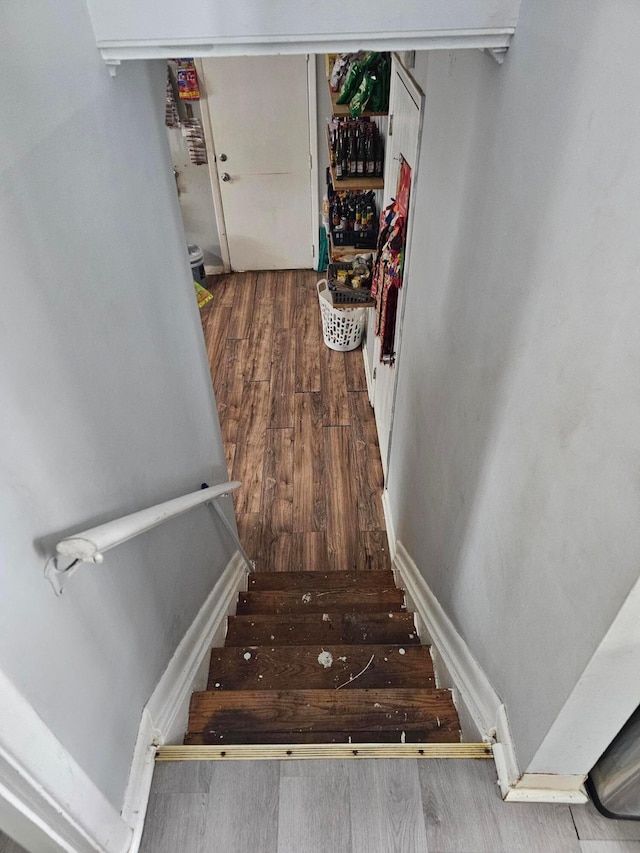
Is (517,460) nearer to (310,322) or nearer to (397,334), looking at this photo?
(397,334)

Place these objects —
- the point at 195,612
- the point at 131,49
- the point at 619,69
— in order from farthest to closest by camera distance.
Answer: the point at 195,612 < the point at 131,49 < the point at 619,69

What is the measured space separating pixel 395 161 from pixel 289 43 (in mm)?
1841

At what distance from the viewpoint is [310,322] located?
505 centimetres

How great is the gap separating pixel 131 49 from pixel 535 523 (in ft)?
4.16

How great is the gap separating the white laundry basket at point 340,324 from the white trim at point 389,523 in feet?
4.81

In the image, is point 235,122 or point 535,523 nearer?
point 535,523

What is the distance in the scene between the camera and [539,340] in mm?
1167

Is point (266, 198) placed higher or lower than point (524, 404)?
lower

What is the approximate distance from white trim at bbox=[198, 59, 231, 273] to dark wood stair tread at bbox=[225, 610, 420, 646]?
3951 mm

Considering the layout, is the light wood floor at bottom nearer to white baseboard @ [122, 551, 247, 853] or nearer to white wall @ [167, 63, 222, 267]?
white baseboard @ [122, 551, 247, 853]

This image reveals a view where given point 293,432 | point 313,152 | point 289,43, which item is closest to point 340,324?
point 293,432

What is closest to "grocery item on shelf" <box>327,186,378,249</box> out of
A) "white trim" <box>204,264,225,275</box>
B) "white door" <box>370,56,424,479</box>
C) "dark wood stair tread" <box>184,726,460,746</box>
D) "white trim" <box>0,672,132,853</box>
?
"white door" <box>370,56,424,479</box>

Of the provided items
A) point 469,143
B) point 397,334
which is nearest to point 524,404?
point 469,143

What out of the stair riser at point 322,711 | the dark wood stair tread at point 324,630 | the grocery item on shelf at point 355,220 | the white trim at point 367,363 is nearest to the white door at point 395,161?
the white trim at point 367,363
